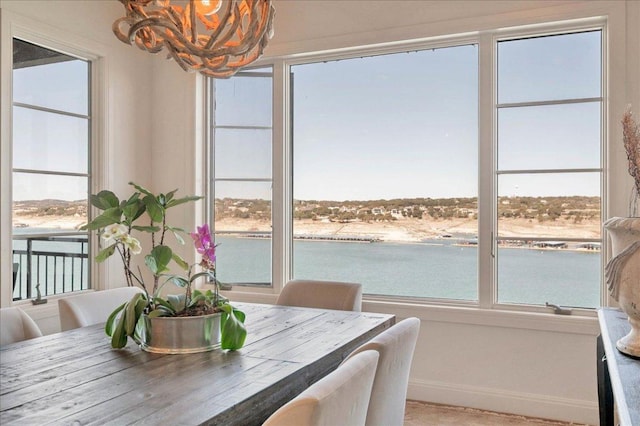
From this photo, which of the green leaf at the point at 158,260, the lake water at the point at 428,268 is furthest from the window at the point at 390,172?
the green leaf at the point at 158,260

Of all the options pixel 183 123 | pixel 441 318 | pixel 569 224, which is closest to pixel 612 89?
pixel 569 224

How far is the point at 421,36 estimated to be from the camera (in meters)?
3.50

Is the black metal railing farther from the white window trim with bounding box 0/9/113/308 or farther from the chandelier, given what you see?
the chandelier

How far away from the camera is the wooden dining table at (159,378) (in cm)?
132

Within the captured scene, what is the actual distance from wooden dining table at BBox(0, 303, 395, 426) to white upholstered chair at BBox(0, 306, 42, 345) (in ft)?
0.64

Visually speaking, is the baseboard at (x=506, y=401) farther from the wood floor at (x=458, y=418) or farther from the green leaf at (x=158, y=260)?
the green leaf at (x=158, y=260)

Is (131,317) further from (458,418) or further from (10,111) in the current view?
(458,418)

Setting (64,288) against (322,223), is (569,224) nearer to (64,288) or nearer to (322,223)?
(322,223)

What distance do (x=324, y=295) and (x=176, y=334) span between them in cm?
124

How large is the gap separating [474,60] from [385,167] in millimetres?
912

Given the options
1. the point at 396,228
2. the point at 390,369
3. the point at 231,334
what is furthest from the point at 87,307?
the point at 396,228

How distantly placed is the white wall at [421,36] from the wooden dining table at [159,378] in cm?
138

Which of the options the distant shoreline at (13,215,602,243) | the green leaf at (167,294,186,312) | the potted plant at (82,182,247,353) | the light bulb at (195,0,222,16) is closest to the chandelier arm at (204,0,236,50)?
the light bulb at (195,0,222,16)

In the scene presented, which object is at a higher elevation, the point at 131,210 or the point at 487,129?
the point at 487,129
